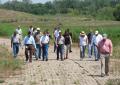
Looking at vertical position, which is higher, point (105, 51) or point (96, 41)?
point (105, 51)

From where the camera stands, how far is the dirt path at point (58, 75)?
19.0 metres

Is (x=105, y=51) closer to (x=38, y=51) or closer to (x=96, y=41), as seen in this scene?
(x=96, y=41)

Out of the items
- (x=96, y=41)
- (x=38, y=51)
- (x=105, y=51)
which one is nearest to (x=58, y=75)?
(x=105, y=51)

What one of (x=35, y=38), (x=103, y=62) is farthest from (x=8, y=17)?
(x=103, y=62)

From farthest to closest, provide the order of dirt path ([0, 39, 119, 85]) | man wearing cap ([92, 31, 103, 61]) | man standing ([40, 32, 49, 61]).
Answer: man wearing cap ([92, 31, 103, 61]) → man standing ([40, 32, 49, 61]) → dirt path ([0, 39, 119, 85])

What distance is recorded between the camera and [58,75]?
2139 centimetres

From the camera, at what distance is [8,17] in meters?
123

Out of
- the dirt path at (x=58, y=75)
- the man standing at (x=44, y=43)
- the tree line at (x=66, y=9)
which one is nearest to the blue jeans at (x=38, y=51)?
the man standing at (x=44, y=43)

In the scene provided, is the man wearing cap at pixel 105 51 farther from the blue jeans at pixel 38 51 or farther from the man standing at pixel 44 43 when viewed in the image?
the blue jeans at pixel 38 51

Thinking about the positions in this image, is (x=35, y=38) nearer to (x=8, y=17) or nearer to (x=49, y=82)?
(x=49, y=82)

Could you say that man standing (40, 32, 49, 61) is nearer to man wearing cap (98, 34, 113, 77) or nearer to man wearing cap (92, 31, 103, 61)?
man wearing cap (92, 31, 103, 61)

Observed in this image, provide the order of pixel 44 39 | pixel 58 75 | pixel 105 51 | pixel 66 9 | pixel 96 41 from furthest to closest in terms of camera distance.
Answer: pixel 66 9, pixel 96 41, pixel 44 39, pixel 58 75, pixel 105 51

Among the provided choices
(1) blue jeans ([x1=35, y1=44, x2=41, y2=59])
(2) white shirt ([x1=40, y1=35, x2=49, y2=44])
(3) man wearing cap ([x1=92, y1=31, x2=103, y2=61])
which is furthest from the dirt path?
Answer: (3) man wearing cap ([x1=92, y1=31, x2=103, y2=61])

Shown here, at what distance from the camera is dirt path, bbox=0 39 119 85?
19.0m
